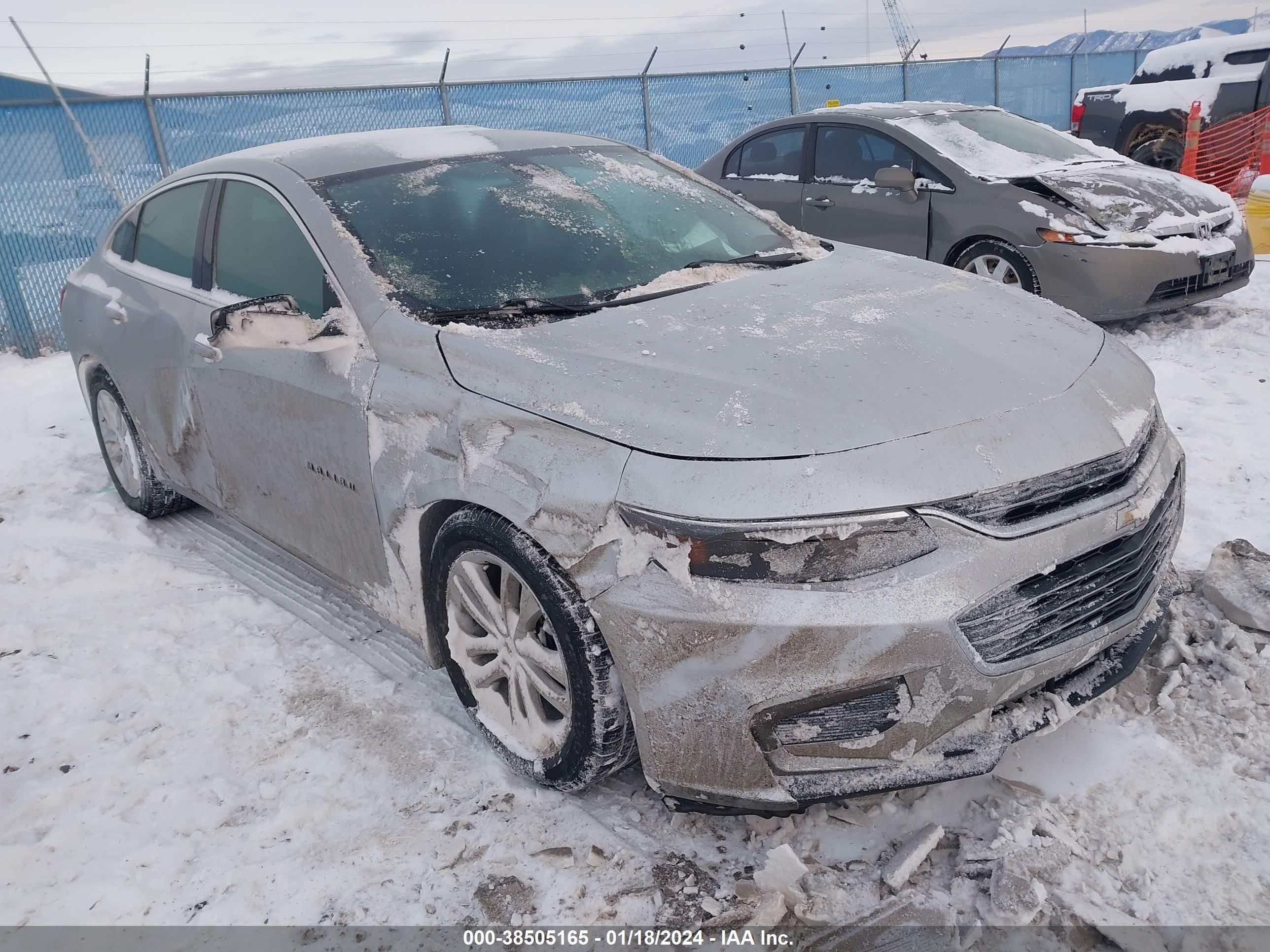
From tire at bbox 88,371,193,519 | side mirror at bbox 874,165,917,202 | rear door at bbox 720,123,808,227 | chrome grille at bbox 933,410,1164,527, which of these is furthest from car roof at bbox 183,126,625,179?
rear door at bbox 720,123,808,227

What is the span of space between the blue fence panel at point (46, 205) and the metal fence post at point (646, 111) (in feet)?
20.7

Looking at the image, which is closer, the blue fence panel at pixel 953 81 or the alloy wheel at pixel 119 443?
the alloy wheel at pixel 119 443

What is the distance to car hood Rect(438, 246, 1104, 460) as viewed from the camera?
213cm

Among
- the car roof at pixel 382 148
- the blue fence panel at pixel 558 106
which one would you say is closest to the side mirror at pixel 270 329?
the car roof at pixel 382 148

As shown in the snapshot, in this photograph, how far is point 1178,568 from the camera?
3.37m

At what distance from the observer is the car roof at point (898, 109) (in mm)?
6988

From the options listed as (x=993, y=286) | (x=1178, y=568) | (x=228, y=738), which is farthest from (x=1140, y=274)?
(x=228, y=738)

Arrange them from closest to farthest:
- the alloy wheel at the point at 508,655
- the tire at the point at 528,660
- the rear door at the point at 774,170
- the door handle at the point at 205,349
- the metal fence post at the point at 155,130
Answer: the tire at the point at 528,660 → the alloy wheel at the point at 508,655 → the door handle at the point at 205,349 → the rear door at the point at 774,170 → the metal fence post at the point at 155,130

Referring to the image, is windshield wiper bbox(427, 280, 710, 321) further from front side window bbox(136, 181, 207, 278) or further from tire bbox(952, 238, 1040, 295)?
tire bbox(952, 238, 1040, 295)

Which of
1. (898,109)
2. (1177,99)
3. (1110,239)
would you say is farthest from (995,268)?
(1177,99)

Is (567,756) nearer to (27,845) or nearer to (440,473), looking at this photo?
(440,473)

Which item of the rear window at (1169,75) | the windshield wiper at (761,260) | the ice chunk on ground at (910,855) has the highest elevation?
the windshield wiper at (761,260)

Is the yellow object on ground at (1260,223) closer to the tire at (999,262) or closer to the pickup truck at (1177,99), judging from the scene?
the tire at (999,262)

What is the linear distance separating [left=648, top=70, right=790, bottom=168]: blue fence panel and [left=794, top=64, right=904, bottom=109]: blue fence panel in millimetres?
447
